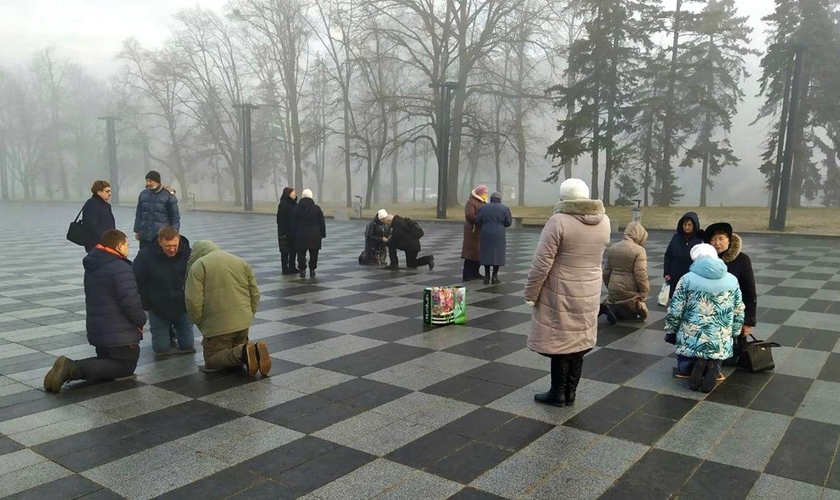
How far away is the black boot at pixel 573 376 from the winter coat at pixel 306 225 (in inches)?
287

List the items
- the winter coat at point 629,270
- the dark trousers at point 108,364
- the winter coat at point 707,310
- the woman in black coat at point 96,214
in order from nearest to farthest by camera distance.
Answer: the winter coat at point 707,310, the dark trousers at point 108,364, the winter coat at point 629,270, the woman in black coat at point 96,214

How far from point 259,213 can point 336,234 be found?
53.1ft

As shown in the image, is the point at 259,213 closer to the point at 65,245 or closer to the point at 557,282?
the point at 65,245

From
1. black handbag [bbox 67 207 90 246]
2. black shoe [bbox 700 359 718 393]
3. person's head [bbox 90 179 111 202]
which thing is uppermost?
person's head [bbox 90 179 111 202]

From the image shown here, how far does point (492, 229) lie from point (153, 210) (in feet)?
17.8

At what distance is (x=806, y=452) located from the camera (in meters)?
3.99

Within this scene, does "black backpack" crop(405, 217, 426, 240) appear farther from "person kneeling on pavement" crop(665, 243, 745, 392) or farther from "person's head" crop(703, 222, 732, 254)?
"person kneeling on pavement" crop(665, 243, 745, 392)

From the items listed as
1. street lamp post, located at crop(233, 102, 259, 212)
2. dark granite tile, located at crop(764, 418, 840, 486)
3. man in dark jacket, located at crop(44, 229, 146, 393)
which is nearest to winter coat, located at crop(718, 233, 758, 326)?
dark granite tile, located at crop(764, 418, 840, 486)

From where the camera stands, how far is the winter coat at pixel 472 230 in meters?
10.8

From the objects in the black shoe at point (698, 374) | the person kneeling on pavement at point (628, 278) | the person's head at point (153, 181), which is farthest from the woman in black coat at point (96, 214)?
the black shoe at point (698, 374)

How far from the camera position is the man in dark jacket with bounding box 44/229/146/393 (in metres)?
5.23

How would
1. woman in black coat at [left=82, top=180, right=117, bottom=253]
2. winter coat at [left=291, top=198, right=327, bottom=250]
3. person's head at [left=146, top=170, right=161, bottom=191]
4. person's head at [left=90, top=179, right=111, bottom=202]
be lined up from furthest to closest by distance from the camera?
winter coat at [left=291, top=198, right=327, bottom=250]
person's head at [left=146, top=170, right=161, bottom=191]
woman in black coat at [left=82, top=180, right=117, bottom=253]
person's head at [left=90, top=179, right=111, bottom=202]

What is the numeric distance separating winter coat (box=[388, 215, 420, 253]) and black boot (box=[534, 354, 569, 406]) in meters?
8.02

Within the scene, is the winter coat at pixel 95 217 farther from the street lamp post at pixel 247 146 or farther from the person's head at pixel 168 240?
the street lamp post at pixel 247 146
